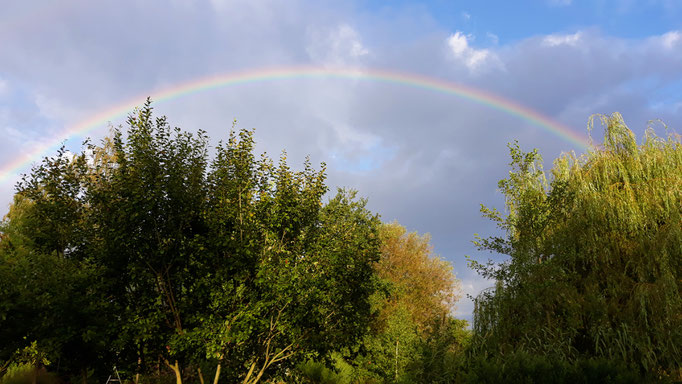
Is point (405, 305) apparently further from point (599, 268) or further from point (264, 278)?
point (264, 278)

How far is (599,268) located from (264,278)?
41.6 feet

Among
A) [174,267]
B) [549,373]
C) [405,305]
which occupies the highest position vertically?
[405,305]

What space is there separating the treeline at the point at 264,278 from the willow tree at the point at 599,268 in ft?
0.22

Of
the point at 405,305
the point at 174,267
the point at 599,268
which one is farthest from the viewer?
the point at 405,305

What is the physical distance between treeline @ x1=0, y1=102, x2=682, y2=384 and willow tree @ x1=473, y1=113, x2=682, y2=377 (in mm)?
66

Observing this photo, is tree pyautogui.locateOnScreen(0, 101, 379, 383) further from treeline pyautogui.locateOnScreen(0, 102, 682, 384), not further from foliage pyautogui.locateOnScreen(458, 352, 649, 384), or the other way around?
foliage pyautogui.locateOnScreen(458, 352, 649, 384)

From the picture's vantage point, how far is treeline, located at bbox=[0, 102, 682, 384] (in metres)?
10.8

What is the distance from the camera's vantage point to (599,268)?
16.9m

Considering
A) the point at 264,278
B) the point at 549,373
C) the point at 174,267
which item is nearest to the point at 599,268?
the point at 549,373

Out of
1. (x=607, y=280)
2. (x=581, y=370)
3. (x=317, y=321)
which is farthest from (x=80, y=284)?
(x=607, y=280)

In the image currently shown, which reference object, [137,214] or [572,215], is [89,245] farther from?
[572,215]

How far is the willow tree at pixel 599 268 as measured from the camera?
1476 cm

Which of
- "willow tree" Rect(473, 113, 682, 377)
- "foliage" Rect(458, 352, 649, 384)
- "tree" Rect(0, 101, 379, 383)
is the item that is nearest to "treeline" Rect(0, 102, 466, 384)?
"tree" Rect(0, 101, 379, 383)

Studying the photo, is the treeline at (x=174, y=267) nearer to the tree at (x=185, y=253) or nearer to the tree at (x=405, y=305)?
the tree at (x=185, y=253)
